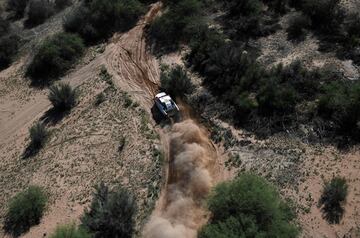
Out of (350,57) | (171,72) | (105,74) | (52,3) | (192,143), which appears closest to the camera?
(192,143)

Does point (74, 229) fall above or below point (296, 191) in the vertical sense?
above

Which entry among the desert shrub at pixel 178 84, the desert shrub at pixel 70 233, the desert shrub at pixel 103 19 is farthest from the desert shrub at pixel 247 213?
the desert shrub at pixel 103 19

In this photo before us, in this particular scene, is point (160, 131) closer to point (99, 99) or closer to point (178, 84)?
point (178, 84)

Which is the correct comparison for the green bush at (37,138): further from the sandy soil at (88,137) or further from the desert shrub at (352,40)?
the desert shrub at (352,40)

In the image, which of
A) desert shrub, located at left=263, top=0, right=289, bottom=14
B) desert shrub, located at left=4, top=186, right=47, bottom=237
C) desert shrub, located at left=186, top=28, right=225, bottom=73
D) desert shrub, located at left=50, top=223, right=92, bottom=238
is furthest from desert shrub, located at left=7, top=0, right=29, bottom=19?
desert shrub, located at left=50, top=223, right=92, bottom=238

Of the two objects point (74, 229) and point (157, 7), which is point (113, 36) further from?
point (74, 229)

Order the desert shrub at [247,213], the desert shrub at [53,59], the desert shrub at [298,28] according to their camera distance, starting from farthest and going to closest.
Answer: the desert shrub at [53,59]
the desert shrub at [298,28]
the desert shrub at [247,213]

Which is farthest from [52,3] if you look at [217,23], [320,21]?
[320,21]
